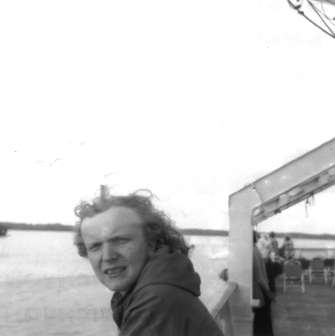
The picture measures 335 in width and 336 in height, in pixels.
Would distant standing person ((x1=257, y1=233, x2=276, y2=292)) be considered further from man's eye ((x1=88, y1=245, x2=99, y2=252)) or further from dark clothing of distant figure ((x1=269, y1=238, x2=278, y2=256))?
man's eye ((x1=88, y1=245, x2=99, y2=252))

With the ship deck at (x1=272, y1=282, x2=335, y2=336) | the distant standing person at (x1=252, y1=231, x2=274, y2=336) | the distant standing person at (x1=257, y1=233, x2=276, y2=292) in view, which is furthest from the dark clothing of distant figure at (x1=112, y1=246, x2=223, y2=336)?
the distant standing person at (x1=257, y1=233, x2=276, y2=292)

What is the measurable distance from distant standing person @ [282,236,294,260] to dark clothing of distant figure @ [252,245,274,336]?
345cm

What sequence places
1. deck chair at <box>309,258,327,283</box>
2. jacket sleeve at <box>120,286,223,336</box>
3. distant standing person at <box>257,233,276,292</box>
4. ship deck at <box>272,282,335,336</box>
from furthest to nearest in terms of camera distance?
deck chair at <box>309,258,327,283</box> < distant standing person at <box>257,233,276,292</box> < ship deck at <box>272,282,335,336</box> < jacket sleeve at <box>120,286,223,336</box>

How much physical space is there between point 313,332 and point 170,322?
5813mm

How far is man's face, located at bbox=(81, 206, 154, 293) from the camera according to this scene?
1.21 metres

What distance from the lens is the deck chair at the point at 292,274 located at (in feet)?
28.4

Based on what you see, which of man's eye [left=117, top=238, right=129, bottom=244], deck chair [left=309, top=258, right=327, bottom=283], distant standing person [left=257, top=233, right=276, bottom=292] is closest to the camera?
man's eye [left=117, top=238, right=129, bottom=244]

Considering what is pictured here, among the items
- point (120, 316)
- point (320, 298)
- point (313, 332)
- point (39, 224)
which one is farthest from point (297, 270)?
point (120, 316)

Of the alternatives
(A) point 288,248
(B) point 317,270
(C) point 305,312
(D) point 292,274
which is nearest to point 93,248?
(C) point 305,312

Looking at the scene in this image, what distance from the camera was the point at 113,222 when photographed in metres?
1.21

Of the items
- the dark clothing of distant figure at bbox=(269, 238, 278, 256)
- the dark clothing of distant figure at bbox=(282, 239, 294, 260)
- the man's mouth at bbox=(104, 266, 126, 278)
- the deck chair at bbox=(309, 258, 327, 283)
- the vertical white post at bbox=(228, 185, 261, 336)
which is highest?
the man's mouth at bbox=(104, 266, 126, 278)

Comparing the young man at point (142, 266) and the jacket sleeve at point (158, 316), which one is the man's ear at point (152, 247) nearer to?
the young man at point (142, 266)

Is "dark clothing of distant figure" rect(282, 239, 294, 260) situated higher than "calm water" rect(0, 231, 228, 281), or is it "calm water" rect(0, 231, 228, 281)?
"calm water" rect(0, 231, 228, 281)

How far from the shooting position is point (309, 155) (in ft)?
15.5
